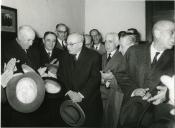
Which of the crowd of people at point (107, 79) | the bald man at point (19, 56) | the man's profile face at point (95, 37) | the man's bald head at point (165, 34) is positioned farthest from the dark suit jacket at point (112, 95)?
the man's profile face at point (95, 37)

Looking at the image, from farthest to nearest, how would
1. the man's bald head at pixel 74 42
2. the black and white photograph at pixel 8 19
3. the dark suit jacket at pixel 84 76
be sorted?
the black and white photograph at pixel 8 19 → the dark suit jacket at pixel 84 76 → the man's bald head at pixel 74 42

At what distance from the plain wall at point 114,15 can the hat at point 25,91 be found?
427 centimetres

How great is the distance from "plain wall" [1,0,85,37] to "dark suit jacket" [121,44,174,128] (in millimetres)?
2483

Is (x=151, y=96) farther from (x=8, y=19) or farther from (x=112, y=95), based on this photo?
(x=8, y=19)

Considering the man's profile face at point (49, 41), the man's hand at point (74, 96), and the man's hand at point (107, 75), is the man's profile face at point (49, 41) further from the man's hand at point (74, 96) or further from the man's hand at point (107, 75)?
the man's hand at point (74, 96)

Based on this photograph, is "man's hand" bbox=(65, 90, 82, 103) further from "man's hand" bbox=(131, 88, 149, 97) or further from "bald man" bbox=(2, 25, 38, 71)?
"man's hand" bbox=(131, 88, 149, 97)

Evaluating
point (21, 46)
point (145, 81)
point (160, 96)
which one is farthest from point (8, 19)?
point (160, 96)

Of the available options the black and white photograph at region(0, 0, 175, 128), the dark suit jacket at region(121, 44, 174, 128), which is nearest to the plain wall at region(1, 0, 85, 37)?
the black and white photograph at region(0, 0, 175, 128)

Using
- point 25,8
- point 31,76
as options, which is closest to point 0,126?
point 31,76

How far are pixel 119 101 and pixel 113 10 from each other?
3.84m

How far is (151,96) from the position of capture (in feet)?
6.97

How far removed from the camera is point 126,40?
10.0 feet

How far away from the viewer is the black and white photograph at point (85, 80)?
79.0 inches

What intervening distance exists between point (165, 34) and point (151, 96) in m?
0.49
